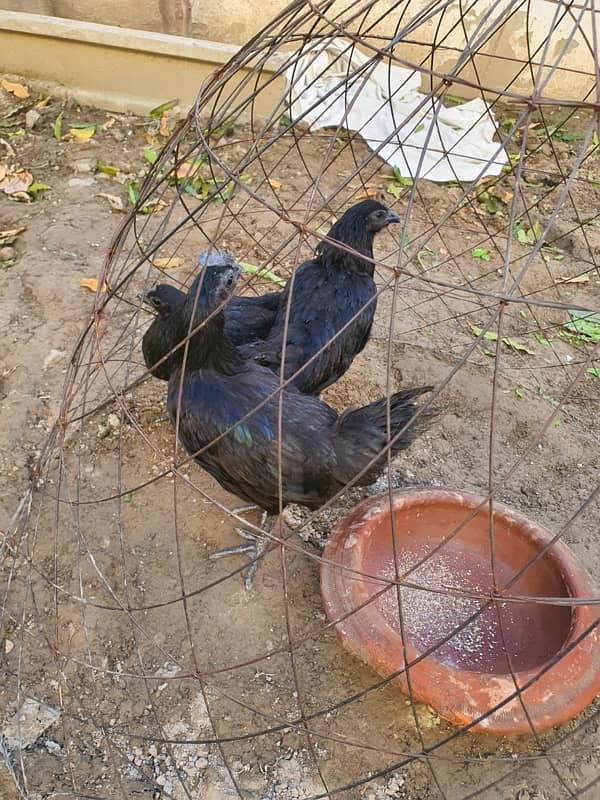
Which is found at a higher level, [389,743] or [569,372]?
[569,372]

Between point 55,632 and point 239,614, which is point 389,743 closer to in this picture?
point 239,614

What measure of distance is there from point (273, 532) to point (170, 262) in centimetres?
164

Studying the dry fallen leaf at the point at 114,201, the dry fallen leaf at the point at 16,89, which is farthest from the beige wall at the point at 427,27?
the dry fallen leaf at the point at 114,201

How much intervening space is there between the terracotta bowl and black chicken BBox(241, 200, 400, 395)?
61cm

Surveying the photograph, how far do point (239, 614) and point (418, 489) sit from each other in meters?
0.71

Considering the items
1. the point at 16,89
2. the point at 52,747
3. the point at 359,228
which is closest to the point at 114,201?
the point at 16,89

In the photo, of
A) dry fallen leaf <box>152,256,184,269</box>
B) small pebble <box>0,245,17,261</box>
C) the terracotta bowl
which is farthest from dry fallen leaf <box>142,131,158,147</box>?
the terracotta bowl

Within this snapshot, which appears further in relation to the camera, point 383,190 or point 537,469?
point 383,190

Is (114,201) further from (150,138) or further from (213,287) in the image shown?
(213,287)

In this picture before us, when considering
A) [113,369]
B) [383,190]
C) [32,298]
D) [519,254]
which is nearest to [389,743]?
[113,369]

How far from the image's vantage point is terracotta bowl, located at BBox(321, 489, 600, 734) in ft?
5.28

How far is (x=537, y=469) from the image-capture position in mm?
2648

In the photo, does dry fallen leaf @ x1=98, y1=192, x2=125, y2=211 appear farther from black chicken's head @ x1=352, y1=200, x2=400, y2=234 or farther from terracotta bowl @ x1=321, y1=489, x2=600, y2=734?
terracotta bowl @ x1=321, y1=489, x2=600, y2=734

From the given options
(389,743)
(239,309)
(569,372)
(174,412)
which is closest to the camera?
(389,743)
